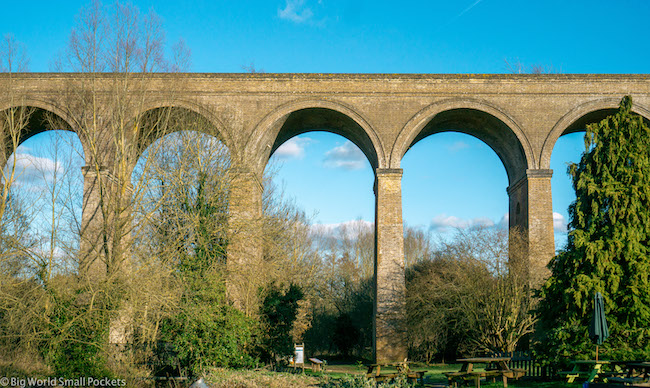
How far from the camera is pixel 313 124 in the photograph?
20.9 metres

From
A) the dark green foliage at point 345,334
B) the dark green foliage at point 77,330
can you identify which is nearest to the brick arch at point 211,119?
the dark green foliage at point 77,330

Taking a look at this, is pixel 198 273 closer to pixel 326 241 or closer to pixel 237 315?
pixel 237 315

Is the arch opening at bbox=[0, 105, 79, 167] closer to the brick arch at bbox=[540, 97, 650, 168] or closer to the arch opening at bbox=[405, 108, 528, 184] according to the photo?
the arch opening at bbox=[405, 108, 528, 184]

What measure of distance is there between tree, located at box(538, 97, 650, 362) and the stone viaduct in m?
4.86

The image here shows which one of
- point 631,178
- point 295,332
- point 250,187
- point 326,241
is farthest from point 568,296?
point 326,241

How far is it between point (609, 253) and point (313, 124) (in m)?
11.6

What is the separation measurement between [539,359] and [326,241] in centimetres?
3038

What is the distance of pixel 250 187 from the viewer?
697 inches

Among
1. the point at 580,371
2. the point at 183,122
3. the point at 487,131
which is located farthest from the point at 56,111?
the point at 580,371

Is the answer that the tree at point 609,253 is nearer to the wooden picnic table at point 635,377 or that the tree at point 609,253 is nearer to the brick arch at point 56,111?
the wooden picnic table at point 635,377

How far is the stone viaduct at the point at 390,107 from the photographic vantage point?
59.7ft

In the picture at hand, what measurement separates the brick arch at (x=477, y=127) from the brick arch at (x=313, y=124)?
3.50ft

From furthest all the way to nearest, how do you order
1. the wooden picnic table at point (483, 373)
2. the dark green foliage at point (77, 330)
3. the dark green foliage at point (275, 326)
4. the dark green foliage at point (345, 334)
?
the dark green foliage at point (345, 334) < the dark green foliage at point (275, 326) < the wooden picnic table at point (483, 373) < the dark green foliage at point (77, 330)

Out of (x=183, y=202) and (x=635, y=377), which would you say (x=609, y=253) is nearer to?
(x=635, y=377)
